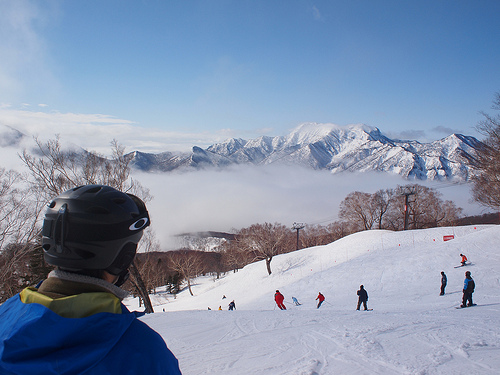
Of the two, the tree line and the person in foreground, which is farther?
the tree line

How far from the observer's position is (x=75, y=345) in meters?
1.31

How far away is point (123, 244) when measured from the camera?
1896mm

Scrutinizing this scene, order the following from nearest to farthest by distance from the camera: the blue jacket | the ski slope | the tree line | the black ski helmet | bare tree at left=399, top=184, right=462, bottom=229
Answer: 1. the blue jacket
2. the black ski helmet
3. the ski slope
4. the tree line
5. bare tree at left=399, top=184, right=462, bottom=229

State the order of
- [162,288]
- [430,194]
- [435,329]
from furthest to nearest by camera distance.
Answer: [162,288], [430,194], [435,329]

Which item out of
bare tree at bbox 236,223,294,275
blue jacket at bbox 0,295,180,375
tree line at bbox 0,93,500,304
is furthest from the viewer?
bare tree at bbox 236,223,294,275

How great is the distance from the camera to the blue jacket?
124cm

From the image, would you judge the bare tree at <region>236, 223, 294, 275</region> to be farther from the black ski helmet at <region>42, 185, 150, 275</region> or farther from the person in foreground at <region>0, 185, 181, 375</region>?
the person in foreground at <region>0, 185, 181, 375</region>

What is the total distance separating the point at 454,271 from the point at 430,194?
43.5 m

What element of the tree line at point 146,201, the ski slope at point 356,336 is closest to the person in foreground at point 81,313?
the ski slope at point 356,336

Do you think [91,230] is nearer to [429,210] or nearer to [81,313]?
[81,313]

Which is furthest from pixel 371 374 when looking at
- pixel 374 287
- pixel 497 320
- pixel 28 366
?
pixel 374 287

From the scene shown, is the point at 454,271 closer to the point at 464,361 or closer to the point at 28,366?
the point at 464,361

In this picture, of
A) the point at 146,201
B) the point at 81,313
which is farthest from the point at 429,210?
the point at 81,313

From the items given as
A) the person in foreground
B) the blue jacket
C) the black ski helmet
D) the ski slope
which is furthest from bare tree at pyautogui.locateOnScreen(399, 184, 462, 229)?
the blue jacket
